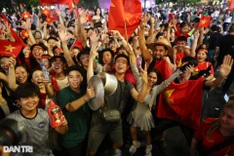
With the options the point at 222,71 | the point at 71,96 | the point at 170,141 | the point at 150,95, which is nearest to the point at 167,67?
the point at 150,95

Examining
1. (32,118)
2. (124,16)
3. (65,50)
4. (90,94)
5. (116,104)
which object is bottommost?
(116,104)

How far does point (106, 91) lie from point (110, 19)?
228 centimetres

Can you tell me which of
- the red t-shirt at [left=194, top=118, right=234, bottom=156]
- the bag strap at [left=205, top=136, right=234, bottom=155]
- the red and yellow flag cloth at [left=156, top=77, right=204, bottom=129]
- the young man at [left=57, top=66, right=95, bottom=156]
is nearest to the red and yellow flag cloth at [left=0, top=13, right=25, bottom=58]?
the young man at [left=57, top=66, right=95, bottom=156]

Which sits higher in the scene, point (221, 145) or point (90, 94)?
point (90, 94)

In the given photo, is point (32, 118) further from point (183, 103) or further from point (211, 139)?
point (183, 103)

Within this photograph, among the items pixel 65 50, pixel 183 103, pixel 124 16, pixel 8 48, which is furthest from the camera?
pixel 124 16

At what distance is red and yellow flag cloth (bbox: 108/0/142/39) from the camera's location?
4.36 m

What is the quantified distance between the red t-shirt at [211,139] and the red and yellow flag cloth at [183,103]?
0.73 m

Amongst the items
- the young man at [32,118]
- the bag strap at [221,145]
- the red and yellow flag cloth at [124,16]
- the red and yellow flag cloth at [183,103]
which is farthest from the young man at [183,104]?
the young man at [32,118]

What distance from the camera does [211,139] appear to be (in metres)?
2.45

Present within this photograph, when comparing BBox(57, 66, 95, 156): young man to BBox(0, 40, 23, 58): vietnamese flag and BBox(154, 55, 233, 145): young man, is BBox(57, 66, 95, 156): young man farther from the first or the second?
BBox(0, 40, 23, 58): vietnamese flag

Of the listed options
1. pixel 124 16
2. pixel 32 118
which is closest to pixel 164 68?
pixel 124 16

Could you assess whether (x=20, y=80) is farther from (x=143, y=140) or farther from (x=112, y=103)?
(x=143, y=140)

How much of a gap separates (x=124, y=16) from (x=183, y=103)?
7.15ft
